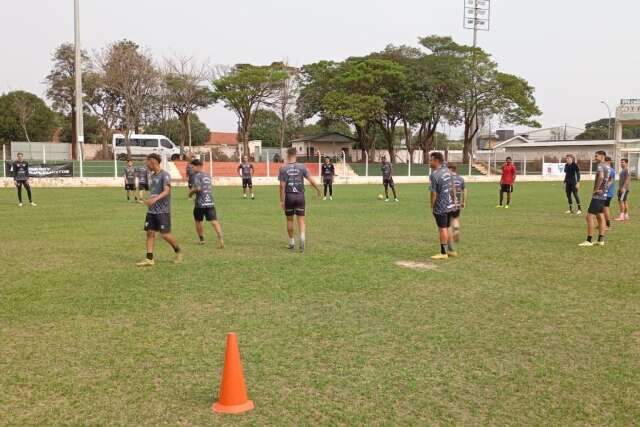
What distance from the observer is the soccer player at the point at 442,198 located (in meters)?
9.36

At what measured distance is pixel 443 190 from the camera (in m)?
9.39

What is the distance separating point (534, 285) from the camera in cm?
745

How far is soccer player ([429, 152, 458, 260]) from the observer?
30.7ft

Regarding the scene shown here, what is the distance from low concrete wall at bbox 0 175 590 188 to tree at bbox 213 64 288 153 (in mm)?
12601

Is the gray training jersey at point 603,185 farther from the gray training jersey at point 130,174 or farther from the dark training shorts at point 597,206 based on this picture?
the gray training jersey at point 130,174

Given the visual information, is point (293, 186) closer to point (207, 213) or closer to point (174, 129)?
point (207, 213)

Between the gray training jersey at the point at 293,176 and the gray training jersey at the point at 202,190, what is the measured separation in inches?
60.8

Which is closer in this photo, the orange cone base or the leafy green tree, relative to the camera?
the orange cone base

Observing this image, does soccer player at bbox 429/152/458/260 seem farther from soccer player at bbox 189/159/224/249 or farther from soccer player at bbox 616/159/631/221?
soccer player at bbox 616/159/631/221

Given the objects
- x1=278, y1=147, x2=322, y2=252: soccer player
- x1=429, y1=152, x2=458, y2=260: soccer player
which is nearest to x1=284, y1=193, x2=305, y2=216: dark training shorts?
x1=278, y1=147, x2=322, y2=252: soccer player

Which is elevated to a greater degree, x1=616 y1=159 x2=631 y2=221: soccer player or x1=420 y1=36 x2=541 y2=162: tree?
x1=420 y1=36 x2=541 y2=162: tree

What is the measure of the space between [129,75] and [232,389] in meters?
46.8

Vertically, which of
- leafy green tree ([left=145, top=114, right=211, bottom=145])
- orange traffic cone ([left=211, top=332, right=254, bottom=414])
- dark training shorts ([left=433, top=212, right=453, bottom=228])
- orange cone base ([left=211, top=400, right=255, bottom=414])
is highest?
leafy green tree ([left=145, top=114, right=211, bottom=145])

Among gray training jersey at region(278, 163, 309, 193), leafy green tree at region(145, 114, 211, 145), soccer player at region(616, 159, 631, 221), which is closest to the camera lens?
gray training jersey at region(278, 163, 309, 193)
